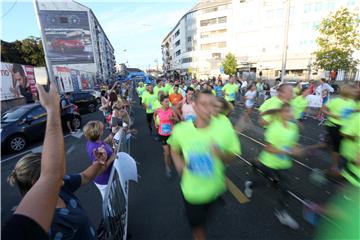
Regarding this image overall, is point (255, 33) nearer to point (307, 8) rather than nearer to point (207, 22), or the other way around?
point (307, 8)

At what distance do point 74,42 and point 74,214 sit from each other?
5504 cm

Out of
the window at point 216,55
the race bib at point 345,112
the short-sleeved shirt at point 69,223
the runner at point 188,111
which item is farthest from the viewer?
the window at point 216,55

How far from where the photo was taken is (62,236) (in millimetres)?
1331

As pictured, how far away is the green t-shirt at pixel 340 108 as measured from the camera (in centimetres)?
395

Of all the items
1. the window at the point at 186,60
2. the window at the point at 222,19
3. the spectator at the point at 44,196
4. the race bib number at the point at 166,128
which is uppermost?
the window at the point at 222,19

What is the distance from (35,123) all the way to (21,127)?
0.56 meters

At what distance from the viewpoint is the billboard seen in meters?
15.3

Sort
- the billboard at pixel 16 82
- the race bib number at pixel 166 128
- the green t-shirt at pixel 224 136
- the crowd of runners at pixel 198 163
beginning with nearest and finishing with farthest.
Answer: the crowd of runners at pixel 198 163 < the green t-shirt at pixel 224 136 < the race bib number at pixel 166 128 < the billboard at pixel 16 82

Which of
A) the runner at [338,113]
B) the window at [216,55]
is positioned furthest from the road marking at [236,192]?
the window at [216,55]

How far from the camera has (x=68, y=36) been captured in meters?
46.8

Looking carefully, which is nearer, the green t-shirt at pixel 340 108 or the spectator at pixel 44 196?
the spectator at pixel 44 196

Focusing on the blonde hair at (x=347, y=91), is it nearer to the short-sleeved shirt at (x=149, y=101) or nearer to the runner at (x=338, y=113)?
the runner at (x=338, y=113)

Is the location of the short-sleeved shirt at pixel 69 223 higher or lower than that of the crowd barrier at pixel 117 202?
higher

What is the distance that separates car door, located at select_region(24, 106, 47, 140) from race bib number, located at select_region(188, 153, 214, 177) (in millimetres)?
8360
